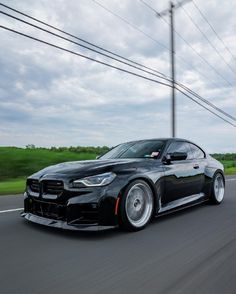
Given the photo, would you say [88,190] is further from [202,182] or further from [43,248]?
[202,182]

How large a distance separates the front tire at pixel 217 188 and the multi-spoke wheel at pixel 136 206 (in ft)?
8.40

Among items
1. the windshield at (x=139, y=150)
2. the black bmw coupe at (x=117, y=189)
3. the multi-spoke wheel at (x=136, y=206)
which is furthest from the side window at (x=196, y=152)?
the multi-spoke wheel at (x=136, y=206)

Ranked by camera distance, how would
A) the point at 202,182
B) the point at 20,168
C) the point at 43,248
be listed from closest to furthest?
the point at 43,248, the point at 202,182, the point at 20,168

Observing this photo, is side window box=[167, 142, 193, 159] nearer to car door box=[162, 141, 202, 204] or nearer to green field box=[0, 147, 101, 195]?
car door box=[162, 141, 202, 204]

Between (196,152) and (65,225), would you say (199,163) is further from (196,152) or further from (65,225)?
(65,225)

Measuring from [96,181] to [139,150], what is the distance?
175 cm

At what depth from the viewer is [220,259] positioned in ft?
12.8

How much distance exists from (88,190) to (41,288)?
1839 millimetres

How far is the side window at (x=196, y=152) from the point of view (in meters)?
7.16

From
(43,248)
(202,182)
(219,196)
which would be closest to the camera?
(43,248)

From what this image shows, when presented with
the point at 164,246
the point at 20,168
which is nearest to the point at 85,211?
the point at 164,246

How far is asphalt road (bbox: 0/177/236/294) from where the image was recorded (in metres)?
3.12

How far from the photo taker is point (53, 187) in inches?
194

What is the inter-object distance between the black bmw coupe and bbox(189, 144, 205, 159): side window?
0.40m
